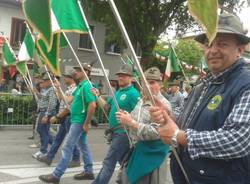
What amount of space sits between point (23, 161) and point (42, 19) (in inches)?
247

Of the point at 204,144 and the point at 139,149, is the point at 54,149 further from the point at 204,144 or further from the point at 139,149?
the point at 204,144

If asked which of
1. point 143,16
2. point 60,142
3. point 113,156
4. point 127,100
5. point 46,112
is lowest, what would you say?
point 60,142

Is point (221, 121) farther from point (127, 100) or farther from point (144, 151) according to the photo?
point (127, 100)

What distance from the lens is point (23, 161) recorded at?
9586mm

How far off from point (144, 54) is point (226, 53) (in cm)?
2068

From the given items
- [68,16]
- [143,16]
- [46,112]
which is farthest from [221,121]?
[143,16]

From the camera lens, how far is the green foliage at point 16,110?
16.0 metres

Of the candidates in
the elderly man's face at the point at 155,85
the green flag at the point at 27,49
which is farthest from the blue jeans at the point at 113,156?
the green flag at the point at 27,49

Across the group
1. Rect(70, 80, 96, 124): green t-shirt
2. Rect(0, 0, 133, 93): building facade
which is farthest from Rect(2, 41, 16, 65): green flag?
Rect(0, 0, 133, 93): building facade

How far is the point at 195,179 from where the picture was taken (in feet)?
9.57

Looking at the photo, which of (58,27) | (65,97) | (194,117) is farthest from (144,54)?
(194,117)

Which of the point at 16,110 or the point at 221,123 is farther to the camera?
the point at 16,110

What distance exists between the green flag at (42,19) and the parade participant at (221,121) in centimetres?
121

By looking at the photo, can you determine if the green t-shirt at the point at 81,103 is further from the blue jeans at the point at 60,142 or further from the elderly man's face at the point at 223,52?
the elderly man's face at the point at 223,52
